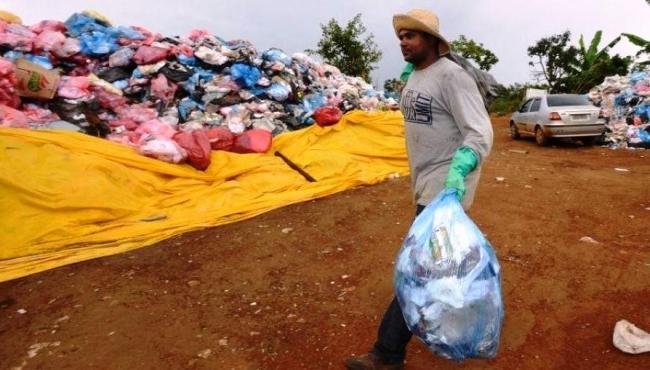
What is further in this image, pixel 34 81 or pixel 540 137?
pixel 540 137

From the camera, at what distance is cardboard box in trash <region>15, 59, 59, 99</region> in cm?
650

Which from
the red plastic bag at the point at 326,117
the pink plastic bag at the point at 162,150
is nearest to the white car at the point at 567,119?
the red plastic bag at the point at 326,117

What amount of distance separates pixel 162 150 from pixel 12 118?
5.98 ft

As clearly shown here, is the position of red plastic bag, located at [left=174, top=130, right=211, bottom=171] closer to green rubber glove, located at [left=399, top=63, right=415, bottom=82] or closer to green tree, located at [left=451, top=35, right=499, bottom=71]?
green rubber glove, located at [left=399, top=63, right=415, bottom=82]

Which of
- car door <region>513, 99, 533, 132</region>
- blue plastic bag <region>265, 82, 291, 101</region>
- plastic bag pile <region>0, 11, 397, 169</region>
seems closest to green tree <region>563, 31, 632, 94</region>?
car door <region>513, 99, 533, 132</region>

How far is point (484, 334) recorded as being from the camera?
1864 mm

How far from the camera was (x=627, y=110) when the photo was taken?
38.7 ft

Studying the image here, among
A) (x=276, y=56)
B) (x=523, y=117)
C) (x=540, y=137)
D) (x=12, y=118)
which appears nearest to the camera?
(x=12, y=118)

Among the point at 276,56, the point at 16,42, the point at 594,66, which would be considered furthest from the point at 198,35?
the point at 594,66

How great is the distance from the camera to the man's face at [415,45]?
7.04 feet

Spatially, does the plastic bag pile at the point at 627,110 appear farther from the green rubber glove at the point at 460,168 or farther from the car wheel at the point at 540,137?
the green rubber glove at the point at 460,168

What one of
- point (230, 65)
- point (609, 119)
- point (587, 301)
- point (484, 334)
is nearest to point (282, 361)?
point (484, 334)

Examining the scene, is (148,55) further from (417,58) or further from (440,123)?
(440,123)

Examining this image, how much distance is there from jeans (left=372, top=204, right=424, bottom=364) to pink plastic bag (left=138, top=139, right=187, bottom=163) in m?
4.54
